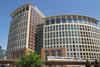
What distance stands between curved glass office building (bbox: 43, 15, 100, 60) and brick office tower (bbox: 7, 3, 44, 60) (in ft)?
38.4

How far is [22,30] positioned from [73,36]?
Answer: 4187cm

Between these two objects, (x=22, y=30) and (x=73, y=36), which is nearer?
(x=73, y=36)

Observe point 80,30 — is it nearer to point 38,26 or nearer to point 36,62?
point 38,26

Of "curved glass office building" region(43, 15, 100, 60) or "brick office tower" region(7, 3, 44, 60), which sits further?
"brick office tower" region(7, 3, 44, 60)

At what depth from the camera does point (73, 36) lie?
501ft

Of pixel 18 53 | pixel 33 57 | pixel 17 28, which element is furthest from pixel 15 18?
pixel 33 57

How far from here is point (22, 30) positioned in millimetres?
158375

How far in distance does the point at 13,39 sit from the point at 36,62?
8259 centimetres

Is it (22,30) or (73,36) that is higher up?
(22,30)

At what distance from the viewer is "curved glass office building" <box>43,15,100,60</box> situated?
14975cm

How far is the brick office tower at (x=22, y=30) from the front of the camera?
152000 millimetres

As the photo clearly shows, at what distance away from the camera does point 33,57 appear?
88.9m

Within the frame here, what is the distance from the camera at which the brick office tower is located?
152m

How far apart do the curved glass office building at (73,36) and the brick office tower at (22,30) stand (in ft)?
38.4
